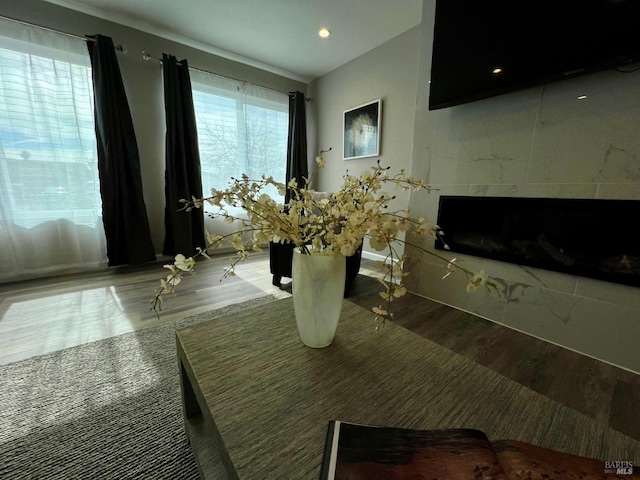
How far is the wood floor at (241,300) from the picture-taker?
1.19 metres

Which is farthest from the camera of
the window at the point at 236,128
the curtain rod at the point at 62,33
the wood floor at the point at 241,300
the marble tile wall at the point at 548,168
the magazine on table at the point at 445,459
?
the window at the point at 236,128

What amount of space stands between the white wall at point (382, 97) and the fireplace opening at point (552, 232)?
0.95m

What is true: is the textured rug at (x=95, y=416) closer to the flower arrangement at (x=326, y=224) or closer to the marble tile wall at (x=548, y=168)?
the flower arrangement at (x=326, y=224)

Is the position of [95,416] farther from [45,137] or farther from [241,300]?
[45,137]

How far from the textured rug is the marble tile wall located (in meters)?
1.58

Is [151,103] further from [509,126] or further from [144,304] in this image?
[509,126]

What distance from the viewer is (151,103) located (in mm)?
2727

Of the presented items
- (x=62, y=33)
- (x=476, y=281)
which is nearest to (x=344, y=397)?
(x=476, y=281)

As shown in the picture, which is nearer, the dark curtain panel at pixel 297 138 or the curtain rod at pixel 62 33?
the curtain rod at pixel 62 33

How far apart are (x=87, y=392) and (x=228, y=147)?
9.02 feet

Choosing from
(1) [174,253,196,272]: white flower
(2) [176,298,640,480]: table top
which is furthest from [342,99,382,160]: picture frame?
(1) [174,253,196,272]: white flower

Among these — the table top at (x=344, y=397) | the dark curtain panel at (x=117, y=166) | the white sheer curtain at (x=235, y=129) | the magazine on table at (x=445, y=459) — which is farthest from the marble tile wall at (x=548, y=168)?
the dark curtain panel at (x=117, y=166)

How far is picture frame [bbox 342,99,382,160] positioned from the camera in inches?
119

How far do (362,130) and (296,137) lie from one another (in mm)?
984
